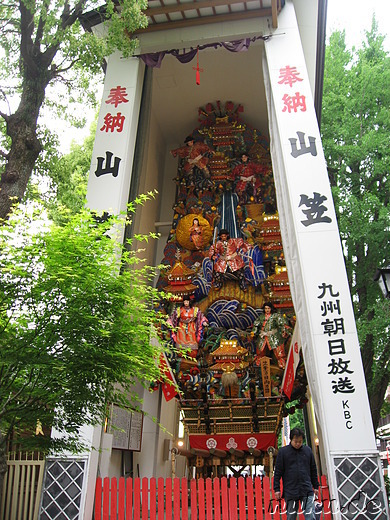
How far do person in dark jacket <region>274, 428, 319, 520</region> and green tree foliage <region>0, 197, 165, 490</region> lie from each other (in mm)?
1768

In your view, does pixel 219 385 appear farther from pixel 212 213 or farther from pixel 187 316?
pixel 212 213

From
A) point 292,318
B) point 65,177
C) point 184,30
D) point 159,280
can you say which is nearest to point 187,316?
point 159,280

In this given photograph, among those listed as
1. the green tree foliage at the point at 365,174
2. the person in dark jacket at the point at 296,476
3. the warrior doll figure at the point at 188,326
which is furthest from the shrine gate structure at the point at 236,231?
the green tree foliage at the point at 365,174

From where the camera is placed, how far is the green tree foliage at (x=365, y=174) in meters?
11.1

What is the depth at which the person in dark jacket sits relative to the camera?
446cm

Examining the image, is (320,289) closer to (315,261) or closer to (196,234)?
(315,261)

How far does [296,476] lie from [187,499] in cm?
243

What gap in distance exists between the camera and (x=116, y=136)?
8.88 m

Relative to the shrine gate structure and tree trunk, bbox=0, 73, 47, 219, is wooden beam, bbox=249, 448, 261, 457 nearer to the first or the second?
the shrine gate structure

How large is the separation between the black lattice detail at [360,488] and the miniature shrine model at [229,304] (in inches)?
136

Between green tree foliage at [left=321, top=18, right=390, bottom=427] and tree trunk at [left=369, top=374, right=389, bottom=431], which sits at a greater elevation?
green tree foliage at [left=321, top=18, right=390, bottom=427]

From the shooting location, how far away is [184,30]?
1002cm

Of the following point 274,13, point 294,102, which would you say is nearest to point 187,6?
point 274,13

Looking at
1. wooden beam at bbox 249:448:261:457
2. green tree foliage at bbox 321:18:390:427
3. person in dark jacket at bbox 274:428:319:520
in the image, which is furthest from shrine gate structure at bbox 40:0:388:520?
green tree foliage at bbox 321:18:390:427
